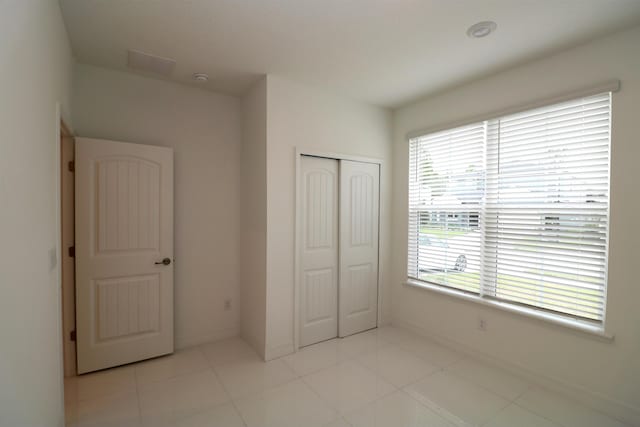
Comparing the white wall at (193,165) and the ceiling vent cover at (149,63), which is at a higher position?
the ceiling vent cover at (149,63)

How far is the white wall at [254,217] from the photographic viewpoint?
2896 mm

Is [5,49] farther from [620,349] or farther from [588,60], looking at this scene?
[620,349]

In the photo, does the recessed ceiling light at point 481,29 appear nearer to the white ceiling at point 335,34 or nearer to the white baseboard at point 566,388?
the white ceiling at point 335,34

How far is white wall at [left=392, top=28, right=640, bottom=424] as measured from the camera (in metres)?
2.04

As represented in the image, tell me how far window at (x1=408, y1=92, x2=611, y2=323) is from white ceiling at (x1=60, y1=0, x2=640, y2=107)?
61 centimetres

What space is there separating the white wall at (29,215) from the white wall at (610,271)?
3.25 meters

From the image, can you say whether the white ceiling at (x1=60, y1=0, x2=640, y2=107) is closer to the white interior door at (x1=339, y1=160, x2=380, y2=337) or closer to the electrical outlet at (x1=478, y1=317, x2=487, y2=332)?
the white interior door at (x1=339, y1=160, x2=380, y2=337)

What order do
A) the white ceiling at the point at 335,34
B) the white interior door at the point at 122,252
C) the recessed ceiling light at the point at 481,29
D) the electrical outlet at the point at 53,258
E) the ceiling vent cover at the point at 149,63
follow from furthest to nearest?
the white interior door at the point at 122,252 < the ceiling vent cover at the point at 149,63 < the recessed ceiling light at the point at 481,29 < the white ceiling at the point at 335,34 < the electrical outlet at the point at 53,258

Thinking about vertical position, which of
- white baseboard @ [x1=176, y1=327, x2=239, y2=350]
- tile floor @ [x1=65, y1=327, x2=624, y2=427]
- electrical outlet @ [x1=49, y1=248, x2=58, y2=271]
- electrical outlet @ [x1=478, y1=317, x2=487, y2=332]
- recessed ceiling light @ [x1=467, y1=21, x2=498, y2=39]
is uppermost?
recessed ceiling light @ [x1=467, y1=21, x2=498, y2=39]

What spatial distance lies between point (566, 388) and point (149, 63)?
441 centimetres

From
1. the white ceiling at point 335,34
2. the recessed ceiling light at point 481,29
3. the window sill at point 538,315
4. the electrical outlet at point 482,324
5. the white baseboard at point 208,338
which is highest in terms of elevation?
the white ceiling at point 335,34

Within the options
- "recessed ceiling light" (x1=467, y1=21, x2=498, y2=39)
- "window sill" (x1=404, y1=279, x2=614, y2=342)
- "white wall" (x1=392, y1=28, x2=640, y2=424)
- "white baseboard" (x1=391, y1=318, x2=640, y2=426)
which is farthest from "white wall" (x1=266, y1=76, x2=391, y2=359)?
"white baseboard" (x1=391, y1=318, x2=640, y2=426)

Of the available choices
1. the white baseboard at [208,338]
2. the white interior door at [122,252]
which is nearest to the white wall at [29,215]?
the white interior door at [122,252]

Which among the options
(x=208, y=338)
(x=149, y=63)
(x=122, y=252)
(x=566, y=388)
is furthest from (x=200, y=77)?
(x=566, y=388)
